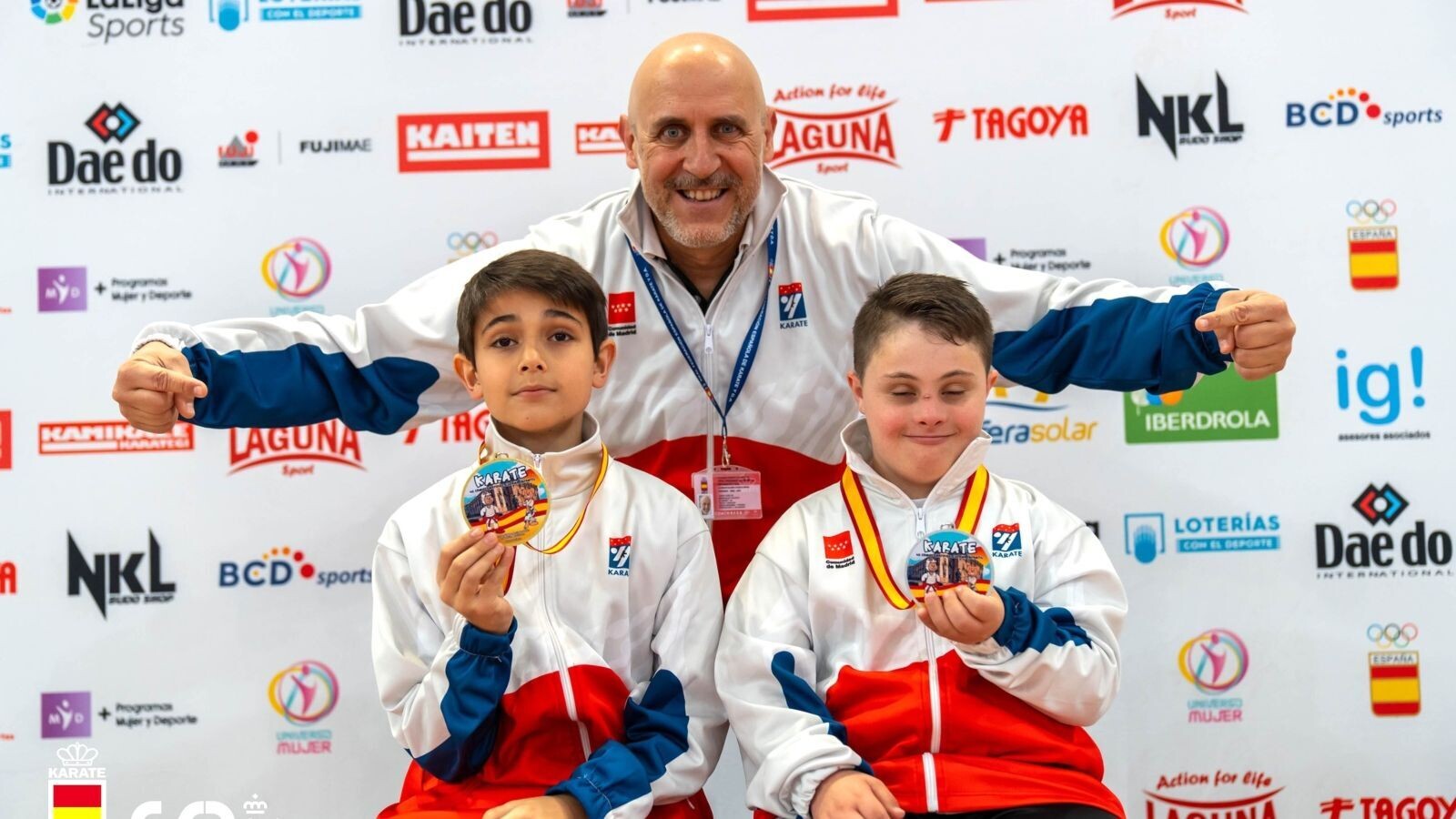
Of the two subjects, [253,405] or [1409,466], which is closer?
[253,405]

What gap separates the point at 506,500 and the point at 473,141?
1.94 meters

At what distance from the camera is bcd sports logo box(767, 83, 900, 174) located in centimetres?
367

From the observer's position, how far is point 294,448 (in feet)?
12.4

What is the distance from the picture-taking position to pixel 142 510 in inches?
147

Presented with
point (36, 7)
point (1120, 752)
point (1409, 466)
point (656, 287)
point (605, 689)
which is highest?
point (36, 7)

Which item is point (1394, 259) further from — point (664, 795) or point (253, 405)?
point (253, 405)

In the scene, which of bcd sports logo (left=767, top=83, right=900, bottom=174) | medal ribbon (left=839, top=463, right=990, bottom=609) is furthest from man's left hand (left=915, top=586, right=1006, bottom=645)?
bcd sports logo (left=767, top=83, right=900, bottom=174)

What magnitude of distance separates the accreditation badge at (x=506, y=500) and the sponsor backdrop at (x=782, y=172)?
1686 millimetres

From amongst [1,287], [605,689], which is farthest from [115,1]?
[605,689]

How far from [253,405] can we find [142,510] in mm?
1404

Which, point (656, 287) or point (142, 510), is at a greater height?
point (656, 287)

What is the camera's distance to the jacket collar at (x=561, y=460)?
2.31 meters

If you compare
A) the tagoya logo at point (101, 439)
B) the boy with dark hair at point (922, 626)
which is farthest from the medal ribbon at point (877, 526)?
the tagoya logo at point (101, 439)

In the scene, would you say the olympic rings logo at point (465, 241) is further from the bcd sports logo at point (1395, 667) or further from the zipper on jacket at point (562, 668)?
the bcd sports logo at point (1395, 667)
